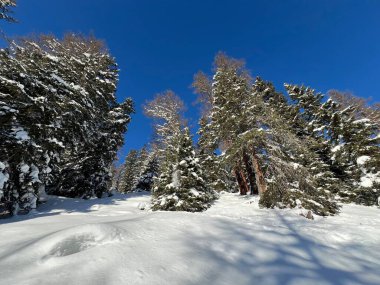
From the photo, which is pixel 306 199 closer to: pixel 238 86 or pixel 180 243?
pixel 238 86

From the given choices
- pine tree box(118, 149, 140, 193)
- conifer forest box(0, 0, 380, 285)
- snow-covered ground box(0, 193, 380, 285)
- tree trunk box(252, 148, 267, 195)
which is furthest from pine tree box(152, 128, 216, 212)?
pine tree box(118, 149, 140, 193)

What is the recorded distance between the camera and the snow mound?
3.17 meters

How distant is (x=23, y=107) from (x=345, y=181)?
19.6 metres

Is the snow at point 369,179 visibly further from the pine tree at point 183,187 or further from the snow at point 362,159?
the pine tree at point 183,187

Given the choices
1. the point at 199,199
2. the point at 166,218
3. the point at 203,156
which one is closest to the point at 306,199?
the point at 199,199

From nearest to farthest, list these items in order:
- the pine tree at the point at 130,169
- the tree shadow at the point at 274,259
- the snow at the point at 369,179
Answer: the tree shadow at the point at 274,259, the snow at the point at 369,179, the pine tree at the point at 130,169

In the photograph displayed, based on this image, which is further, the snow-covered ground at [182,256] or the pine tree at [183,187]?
the pine tree at [183,187]

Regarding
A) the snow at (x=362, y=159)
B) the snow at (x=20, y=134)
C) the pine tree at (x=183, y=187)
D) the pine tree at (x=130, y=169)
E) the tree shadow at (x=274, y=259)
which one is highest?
the pine tree at (x=130, y=169)

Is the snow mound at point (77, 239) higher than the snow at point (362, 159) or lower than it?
lower

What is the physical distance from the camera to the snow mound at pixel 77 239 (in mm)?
3174

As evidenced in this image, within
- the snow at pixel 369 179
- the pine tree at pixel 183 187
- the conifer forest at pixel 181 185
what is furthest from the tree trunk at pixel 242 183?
the snow at pixel 369 179

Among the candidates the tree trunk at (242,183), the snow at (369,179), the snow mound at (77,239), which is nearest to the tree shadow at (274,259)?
the snow mound at (77,239)

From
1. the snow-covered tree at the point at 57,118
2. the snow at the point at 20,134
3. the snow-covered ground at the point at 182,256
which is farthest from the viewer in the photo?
the snow-covered tree at the point at 57,118

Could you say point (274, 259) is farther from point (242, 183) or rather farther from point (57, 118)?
point (242, 183)
